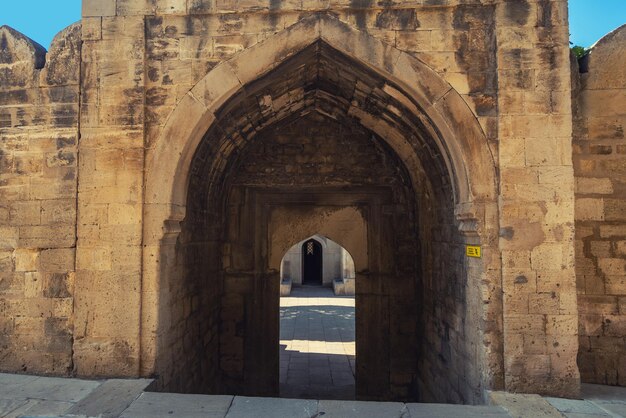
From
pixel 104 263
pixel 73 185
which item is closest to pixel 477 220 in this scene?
pixel 104 263

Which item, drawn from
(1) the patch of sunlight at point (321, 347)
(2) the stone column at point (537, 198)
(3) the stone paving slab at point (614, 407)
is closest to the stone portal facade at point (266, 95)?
(2) the stone column at point (537, 198)

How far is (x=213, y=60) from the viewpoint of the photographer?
12.3ft

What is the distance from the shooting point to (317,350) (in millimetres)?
8305

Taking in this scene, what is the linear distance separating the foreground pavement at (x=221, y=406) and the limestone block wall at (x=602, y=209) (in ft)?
1.99

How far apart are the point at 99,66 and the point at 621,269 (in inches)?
213

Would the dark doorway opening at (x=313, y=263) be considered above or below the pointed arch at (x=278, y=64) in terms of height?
below

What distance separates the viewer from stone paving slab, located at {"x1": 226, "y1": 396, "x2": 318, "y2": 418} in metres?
3.02

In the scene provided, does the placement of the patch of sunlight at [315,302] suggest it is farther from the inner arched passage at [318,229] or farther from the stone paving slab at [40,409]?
the stone paving slab at [40,409]

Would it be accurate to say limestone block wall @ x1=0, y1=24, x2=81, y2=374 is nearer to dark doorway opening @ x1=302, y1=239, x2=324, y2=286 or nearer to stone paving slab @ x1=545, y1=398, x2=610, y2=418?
stone paving slab @ x1=545, y1=398, x2=610, y2=418

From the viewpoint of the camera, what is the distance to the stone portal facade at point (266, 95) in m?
3.48

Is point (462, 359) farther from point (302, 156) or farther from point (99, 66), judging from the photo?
point (99, 66)

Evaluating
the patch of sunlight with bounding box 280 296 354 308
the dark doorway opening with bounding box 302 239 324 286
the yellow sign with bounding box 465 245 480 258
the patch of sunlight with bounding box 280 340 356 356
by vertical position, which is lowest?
the patch of sunlight with bounding box 280 296 354 308

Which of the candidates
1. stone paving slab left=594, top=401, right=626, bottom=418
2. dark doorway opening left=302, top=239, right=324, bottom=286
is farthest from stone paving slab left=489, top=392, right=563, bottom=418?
dark doorway opening left=302, top=239, right=324, bottom=286

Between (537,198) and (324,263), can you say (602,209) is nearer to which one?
(537,198)
